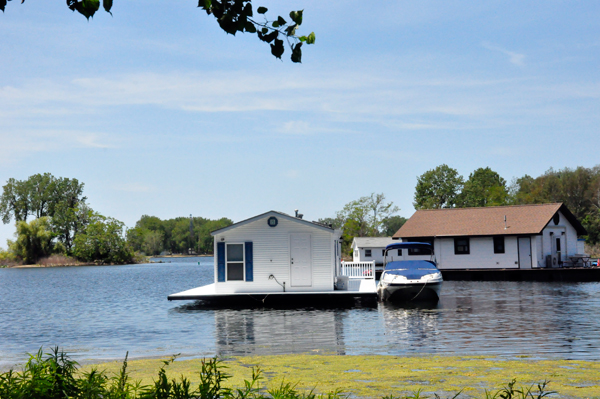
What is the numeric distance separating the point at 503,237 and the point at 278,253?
22.7 m

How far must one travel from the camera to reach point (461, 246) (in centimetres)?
4269

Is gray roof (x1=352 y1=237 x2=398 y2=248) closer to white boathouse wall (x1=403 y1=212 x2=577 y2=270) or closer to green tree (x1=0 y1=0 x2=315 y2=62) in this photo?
white boathouse wall (x1=403 y1=212 x2=577 y2=270)

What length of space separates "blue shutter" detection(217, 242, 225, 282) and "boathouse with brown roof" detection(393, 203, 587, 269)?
22.3 meters

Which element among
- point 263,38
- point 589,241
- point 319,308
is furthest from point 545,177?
point 263,38

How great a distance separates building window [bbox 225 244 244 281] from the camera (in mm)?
24719

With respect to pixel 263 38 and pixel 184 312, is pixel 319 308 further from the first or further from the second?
pixel 263 38

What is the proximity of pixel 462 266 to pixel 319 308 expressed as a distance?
70.7 ft

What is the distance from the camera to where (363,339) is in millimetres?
15602

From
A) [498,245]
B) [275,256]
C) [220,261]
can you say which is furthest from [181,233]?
[275,256]

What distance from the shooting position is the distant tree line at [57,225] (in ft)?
312

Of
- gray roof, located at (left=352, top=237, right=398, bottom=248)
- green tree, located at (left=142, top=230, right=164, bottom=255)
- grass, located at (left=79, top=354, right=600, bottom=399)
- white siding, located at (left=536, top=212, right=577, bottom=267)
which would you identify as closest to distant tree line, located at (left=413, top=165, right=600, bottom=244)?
gray roof, located at (left=352, top=237, right=398, bottom=248)

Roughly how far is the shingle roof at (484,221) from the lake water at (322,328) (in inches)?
463

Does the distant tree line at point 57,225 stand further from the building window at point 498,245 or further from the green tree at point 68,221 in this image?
the building window at point 498,245

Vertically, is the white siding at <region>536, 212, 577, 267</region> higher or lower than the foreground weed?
higher
